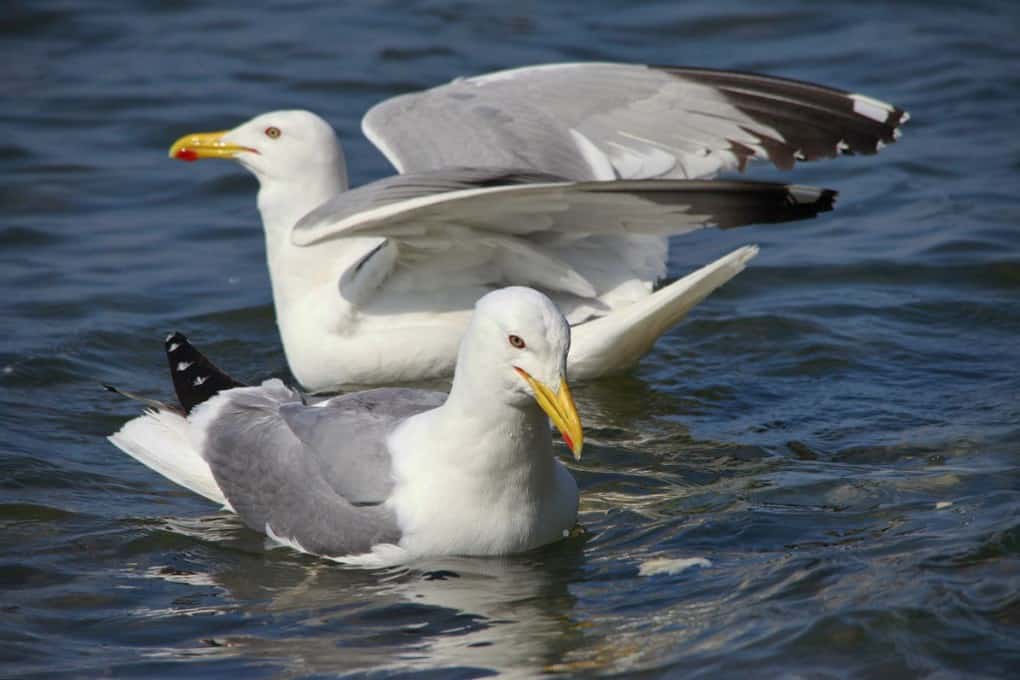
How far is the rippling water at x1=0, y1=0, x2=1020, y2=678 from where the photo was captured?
4.76 metres

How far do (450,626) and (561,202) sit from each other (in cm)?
198

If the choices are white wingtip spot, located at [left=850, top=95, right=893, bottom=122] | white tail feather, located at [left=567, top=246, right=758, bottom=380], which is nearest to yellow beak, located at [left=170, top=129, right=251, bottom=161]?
white tail feather, located at [left=567, top=246, right=758, bottom=380]

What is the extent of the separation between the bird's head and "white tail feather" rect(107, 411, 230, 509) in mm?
1938

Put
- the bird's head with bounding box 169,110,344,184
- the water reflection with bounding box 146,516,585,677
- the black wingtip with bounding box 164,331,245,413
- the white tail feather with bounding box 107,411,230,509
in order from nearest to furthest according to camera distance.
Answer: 1. the water reflection with bounding box 146,516,585,677
2. the white tail feather with bounding box 107,411,230,509
3. the black wingtip with bounding box 164,331,245,413
4. the bird's head with bounding box 169,110,344,184

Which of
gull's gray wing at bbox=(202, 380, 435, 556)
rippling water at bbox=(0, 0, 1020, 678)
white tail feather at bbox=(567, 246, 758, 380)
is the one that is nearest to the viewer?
rippling water at bbox=(0, 0, 1020, 678)

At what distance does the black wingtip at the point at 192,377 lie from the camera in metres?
6.05

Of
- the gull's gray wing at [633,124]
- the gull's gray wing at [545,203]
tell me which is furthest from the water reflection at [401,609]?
the gull's gray wing at [633,124]

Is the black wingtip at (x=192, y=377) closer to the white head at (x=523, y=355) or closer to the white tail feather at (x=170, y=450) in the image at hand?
the white tail feather at (x=170, y=450)

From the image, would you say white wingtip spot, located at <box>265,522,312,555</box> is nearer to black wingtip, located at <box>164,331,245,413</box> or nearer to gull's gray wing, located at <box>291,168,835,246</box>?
black wingtip, located at <box>164,331,245,413</box>

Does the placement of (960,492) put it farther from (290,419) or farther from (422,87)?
(422,87)

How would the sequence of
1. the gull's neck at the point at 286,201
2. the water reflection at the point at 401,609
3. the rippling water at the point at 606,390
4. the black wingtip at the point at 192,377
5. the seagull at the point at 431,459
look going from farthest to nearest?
the gull's neck at the point at 286,201, the black wingtip at the point at 192,377, the seagull at the point at 431,459, the rippling water at the point at 606,390, the water reflection at the point at 401,609

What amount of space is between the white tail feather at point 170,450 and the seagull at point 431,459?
0.05 metres

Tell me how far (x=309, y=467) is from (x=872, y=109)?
3314 mm

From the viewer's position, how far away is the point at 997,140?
10.8 meters
